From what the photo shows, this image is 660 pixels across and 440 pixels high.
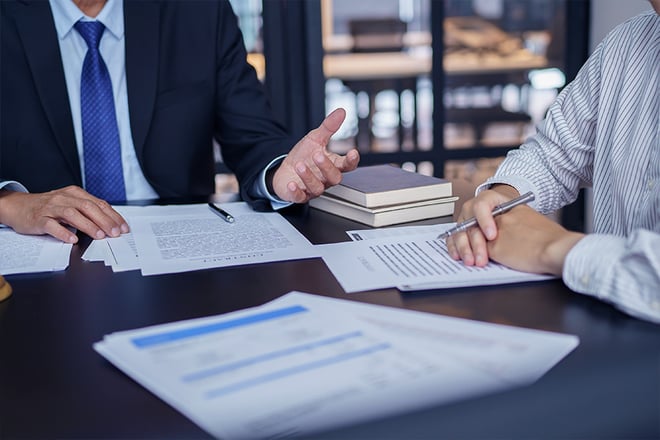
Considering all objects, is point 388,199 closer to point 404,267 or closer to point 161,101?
point 404,267

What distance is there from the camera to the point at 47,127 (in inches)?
66.4

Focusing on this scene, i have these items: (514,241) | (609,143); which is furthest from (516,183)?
(514,241)

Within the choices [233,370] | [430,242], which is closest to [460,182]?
[430,242]

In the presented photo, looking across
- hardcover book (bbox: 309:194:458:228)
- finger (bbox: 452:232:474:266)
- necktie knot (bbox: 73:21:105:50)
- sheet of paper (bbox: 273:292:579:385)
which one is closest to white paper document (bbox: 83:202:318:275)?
hardcover book (bbox: 309:194:458:228)

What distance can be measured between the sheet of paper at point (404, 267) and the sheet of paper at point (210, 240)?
2.8 inches

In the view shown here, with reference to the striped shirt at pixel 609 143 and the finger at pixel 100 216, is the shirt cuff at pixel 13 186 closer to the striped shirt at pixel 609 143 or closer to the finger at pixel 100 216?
the finger at pixel 100 216

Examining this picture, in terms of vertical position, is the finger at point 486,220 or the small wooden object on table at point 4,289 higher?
the finger at point 486,220

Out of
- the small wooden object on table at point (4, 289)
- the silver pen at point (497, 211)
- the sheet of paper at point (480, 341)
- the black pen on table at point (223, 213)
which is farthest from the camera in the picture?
the black pen on table at point (223, 213)

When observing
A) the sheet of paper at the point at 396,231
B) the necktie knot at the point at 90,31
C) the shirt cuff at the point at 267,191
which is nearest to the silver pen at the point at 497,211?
the sheet of paper at the point at 396,231

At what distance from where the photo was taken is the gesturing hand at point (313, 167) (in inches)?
51.9

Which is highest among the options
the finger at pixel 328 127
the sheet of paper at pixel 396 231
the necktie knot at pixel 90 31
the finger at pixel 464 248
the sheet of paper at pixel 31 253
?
the necktie knot at pixel 90 31

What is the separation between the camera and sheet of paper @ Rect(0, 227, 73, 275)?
104 centimetres

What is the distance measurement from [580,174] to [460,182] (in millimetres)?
Result: 267

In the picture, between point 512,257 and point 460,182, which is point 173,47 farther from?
point 512,257
